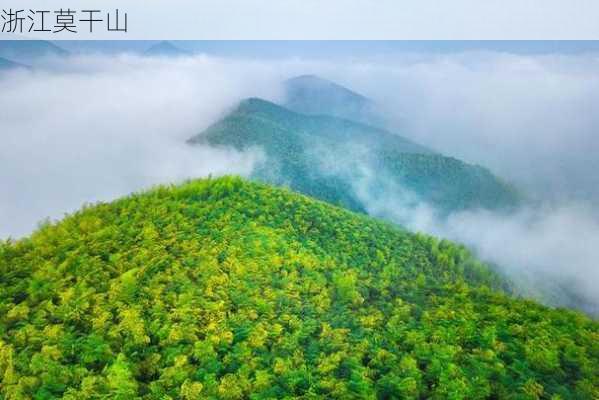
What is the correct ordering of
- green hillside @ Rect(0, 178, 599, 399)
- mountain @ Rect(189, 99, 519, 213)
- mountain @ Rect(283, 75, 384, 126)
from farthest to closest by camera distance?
1. mountain @ Rect(283, 75, 384, 126)
2. mountain @ Rect(189, 99, 519, 213)
3. green hillside @ Rect(0, 178, 599, 399)

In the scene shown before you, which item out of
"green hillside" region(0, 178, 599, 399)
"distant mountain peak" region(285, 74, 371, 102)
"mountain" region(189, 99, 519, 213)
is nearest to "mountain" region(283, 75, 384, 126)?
"distant mountain peak" region(285, 74, 371, 102)

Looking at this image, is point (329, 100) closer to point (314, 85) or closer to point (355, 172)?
point (314, 85)

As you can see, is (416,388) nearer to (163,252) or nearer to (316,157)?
(163,252)

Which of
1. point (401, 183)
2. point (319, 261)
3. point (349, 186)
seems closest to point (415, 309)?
point (319, 261)

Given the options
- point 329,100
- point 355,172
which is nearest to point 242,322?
point 355,172

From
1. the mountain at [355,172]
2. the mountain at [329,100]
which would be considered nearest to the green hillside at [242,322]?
the mountain at [355,172]

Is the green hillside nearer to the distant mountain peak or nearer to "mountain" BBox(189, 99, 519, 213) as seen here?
"mountain" BBox(189, 99, 519, 213)

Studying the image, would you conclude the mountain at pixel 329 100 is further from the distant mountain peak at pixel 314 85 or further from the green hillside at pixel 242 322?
the green hillside at pixel 242 322
